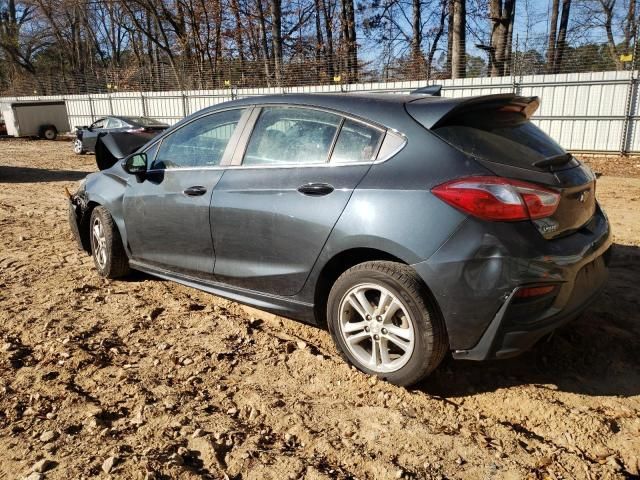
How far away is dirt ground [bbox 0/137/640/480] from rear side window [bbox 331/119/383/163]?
4.01ft

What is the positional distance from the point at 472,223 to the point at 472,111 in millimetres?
759

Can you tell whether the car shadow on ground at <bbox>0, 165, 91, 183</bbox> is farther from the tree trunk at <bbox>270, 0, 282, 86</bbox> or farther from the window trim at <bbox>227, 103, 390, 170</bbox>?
the tree trunk at <bbox>270, 0, 282, 86</bbox>

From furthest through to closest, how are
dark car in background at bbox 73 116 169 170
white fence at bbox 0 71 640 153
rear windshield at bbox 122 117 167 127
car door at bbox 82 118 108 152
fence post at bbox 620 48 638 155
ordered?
car door at bbox 82 118 108 152, rear windshield at bbox 122 117 167 127, dark car in background at bbox 73 116 169 170, white fence at bbox 0 71 640 153, fence post at bbox 620 48 638 155

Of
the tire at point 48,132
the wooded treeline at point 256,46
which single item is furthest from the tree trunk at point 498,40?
the tire at point 48,132

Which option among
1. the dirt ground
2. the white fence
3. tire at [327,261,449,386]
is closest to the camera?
the dirt ground

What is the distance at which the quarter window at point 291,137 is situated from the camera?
3062 millimetres

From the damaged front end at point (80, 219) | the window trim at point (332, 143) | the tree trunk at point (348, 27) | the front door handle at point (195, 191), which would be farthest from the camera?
the tree trunk at point (348, 27)

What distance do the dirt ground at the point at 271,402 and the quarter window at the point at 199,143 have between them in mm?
1117

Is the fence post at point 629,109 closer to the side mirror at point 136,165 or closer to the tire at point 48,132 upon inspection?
the side mirror at point 136,165

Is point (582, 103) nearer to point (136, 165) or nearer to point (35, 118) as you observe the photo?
point (136, 165)

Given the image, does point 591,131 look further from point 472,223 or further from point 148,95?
point 148,95

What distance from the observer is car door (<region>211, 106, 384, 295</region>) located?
9.45ft

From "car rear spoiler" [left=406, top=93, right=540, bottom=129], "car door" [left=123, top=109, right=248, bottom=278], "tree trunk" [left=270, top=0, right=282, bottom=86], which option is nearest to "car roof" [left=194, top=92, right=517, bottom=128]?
"car rear spoiler" [left=406, top=93, right=540, bottom=129]

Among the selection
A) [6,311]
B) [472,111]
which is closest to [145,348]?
[6,311]
